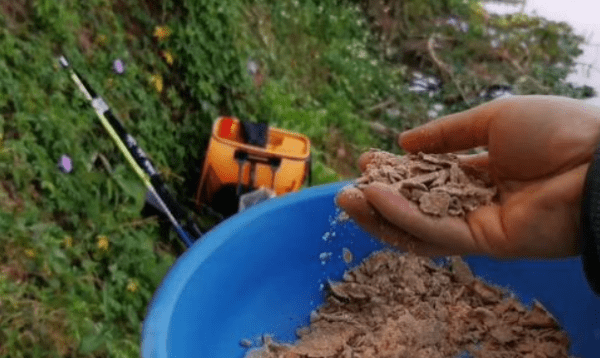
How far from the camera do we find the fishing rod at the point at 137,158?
2551mm


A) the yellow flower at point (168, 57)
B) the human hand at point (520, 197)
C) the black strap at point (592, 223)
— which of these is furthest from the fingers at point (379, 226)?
the yellow flower at point (168, 57)

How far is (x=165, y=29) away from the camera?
302 centimetres

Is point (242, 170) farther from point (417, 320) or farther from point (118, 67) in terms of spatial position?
point (417, 320)

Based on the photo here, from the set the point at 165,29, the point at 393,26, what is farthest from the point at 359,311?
the point at 393,26

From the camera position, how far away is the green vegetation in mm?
2127

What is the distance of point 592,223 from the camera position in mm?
1398

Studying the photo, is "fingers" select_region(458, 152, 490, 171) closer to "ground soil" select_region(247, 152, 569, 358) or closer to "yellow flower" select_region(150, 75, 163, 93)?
"ground soil" select_region(247, 152, 569, 358)

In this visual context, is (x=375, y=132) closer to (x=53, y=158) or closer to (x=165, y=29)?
(x=165, y=29)

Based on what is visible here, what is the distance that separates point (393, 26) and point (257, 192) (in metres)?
2.11

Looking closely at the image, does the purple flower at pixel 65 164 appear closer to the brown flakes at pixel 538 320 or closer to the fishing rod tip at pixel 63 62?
the fishing rod tip at pixel 63 62

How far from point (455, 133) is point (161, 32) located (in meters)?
1.57

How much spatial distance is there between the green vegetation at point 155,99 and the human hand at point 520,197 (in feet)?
2.82

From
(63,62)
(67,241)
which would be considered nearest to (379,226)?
(67,241)

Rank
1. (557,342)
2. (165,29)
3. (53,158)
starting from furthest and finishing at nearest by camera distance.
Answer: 1. (165,29)
2. (53,158)
3. (557,342)
